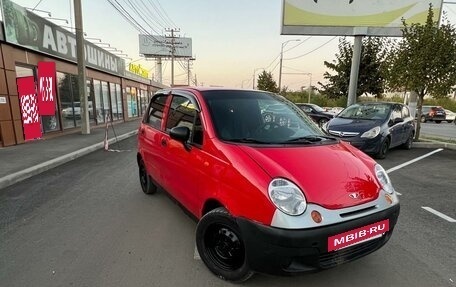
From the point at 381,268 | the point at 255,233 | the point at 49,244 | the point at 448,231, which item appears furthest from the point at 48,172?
the point at 448,231

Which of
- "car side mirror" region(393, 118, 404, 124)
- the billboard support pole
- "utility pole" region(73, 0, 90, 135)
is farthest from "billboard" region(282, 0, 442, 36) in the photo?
"utility pole" region(73, 0, 90, 135)

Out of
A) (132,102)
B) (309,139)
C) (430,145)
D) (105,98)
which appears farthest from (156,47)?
(309,139)

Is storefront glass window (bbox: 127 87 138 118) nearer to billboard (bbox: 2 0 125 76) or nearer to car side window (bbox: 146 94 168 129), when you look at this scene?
billboard (bbox: 2 0 125 76)

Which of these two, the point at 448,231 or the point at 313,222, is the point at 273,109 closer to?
the point at 313,222

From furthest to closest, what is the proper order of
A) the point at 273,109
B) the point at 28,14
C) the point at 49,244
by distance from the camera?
the point at 28,14
the point at 273,109
the point at 49,244

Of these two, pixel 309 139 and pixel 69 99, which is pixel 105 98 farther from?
pixel 309 139

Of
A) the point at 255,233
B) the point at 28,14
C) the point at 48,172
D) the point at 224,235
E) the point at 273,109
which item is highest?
the point at 28,14

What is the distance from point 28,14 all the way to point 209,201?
11.7m

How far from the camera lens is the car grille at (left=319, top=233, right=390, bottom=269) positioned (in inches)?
97.8

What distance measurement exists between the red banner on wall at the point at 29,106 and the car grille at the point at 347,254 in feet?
37.4

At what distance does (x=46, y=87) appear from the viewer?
465 inches

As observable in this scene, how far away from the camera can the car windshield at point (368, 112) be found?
360 inches

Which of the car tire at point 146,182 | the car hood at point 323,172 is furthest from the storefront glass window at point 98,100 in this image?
the car hood at point 323,172

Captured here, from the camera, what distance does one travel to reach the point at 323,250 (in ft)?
7.94
